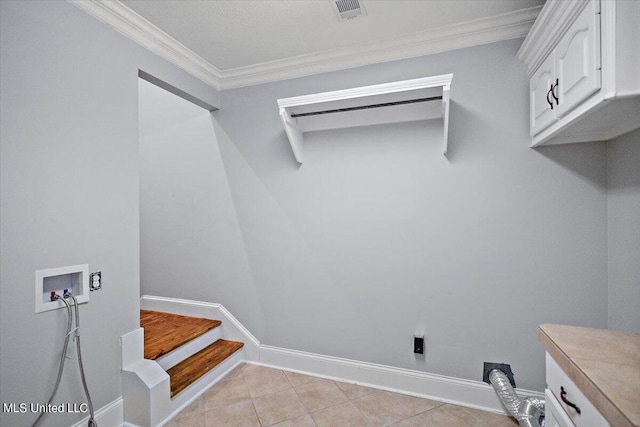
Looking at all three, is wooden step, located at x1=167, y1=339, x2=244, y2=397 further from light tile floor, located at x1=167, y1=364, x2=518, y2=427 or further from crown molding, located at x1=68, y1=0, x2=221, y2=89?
crown molding, located at x1=68, y1=0, x2=221, y2=89

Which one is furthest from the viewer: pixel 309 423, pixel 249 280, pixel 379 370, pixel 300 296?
pixel 249 280

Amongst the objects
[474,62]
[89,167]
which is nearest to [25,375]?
[89,167]

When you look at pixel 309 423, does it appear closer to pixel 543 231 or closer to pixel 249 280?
pixel 249 280

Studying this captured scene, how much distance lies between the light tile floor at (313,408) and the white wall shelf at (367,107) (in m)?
1.70

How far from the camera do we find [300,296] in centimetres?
235

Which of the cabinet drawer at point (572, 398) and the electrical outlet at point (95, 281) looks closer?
the cabinet drawer at point (572, 398)

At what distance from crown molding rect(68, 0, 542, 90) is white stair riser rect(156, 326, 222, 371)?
212 cm

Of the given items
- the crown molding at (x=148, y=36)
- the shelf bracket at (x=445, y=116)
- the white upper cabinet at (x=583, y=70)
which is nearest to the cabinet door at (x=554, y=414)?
the white upper cabinet at (x=583, y=70)

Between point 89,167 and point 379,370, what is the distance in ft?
7.48

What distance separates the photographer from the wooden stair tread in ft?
6.68

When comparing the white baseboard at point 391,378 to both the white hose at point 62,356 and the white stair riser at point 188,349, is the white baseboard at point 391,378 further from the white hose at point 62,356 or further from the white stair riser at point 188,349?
the white hose at point 62,356

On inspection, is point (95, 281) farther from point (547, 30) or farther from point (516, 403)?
point (547, 30)

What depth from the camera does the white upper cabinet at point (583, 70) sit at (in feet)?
3.37

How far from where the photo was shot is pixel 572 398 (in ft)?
3.24
